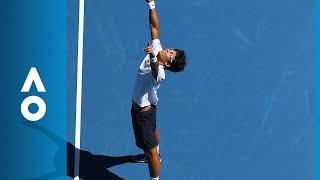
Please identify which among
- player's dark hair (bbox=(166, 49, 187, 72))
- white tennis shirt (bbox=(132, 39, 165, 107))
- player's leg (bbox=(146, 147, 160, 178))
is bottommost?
player's leg (bbox=(146, 147, 160, 178))

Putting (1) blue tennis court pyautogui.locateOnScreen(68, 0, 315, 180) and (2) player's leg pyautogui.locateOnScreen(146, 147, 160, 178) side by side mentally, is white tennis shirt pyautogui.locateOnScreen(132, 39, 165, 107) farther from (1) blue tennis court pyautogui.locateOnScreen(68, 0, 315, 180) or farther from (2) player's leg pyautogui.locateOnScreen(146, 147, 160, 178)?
(1) blue tennis court pyautogui.locateOnScreen(68, 0, 315, 180)

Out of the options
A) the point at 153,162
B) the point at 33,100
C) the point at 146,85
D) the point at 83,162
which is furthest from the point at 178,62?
the point at 33,100

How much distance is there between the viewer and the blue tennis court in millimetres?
11711

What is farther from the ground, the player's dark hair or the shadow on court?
the player's dark hair

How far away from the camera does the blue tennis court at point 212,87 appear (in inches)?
461

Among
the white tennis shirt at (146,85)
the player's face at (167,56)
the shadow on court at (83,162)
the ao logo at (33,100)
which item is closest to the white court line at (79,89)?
the shadow on court at (83,162)

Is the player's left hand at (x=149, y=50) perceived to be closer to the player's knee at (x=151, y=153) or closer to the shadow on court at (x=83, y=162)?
the player's knee at (x=151, y=153)

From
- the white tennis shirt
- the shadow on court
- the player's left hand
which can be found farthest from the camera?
the shadow on court

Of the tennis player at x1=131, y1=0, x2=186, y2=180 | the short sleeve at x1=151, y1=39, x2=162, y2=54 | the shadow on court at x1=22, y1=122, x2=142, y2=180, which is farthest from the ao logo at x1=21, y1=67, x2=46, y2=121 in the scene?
the short sleeve at x1=151, y1=39, x2=162, y2=54

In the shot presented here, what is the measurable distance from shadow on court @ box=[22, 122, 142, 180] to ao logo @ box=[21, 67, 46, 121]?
5.0 inches

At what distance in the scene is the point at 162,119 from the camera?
1187 centimetres

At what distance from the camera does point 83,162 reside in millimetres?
11469

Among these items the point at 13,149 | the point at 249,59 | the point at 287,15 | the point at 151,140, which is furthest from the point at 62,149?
the point at 287,15

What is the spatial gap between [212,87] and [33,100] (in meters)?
2.73
